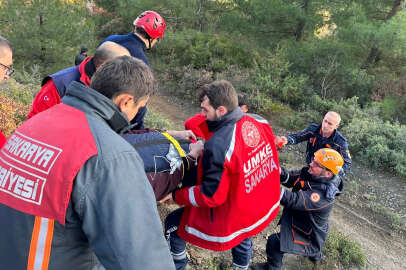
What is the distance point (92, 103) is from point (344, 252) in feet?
15.3

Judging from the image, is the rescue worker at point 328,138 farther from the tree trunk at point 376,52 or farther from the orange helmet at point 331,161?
the tree trunk at point 376,52

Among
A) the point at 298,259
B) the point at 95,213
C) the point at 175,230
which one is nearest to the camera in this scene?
the point at 95,213

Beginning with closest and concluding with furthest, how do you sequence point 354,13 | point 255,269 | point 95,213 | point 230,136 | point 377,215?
point 95,213 → point 230,136 → point 255,269 → point 377,215 → point 354,13

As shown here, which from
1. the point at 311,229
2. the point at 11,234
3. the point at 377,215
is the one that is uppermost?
the point at 11,234

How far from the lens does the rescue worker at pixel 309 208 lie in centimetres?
327

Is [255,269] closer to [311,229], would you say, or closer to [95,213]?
[311,229]

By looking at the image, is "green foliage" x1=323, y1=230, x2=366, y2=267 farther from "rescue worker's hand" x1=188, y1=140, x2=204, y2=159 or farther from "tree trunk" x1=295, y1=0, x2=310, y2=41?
"tree trunk" x1=295, y1=0, x2=310, y2=41

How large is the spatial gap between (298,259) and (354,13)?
9.16 meters

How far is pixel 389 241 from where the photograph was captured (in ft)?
18.6

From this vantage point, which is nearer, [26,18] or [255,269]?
[255,269]

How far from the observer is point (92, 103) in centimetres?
139

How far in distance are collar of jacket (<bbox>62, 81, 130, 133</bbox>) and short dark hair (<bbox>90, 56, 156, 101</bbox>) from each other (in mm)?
112

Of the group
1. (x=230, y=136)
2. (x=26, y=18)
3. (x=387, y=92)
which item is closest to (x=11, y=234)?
(x=230, y=136)

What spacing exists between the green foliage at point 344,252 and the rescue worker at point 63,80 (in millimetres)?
4035
